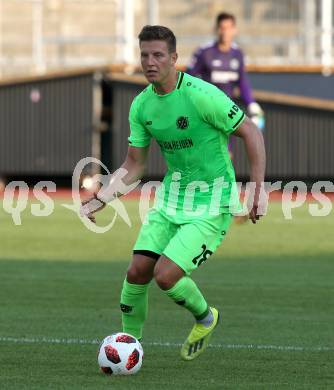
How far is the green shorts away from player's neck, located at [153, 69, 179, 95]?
0.76 m

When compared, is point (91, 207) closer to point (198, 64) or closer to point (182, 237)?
point (182, 237)

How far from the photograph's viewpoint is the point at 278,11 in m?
28.0

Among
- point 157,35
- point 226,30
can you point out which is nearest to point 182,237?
point 157,35

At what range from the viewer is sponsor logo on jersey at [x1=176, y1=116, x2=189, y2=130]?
7.88 m

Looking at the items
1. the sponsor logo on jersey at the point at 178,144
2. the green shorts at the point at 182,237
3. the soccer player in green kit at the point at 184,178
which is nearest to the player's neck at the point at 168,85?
the soccer player in green kit at the point at 184,178

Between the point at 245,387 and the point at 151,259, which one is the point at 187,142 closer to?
the point at 151,259

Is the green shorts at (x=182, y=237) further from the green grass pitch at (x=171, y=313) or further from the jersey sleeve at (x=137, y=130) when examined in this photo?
the green grass pitch at (x=171, y=313)

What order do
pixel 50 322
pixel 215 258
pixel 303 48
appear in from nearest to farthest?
pixel 50 322, pixel 215 258, pixel 303 48

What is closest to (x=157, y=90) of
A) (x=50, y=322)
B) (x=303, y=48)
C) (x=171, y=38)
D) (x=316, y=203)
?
(x=171, y=38)

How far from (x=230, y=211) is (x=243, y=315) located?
220 cm

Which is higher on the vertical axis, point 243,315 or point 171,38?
point 171,38

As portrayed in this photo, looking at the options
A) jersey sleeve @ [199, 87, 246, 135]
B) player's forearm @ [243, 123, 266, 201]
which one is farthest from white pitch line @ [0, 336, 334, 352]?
jersey sleeve @ [199, 87, 246, 135]

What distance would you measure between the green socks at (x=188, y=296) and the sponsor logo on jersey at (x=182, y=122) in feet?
3.07

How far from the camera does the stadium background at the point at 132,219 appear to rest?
7992 mm
